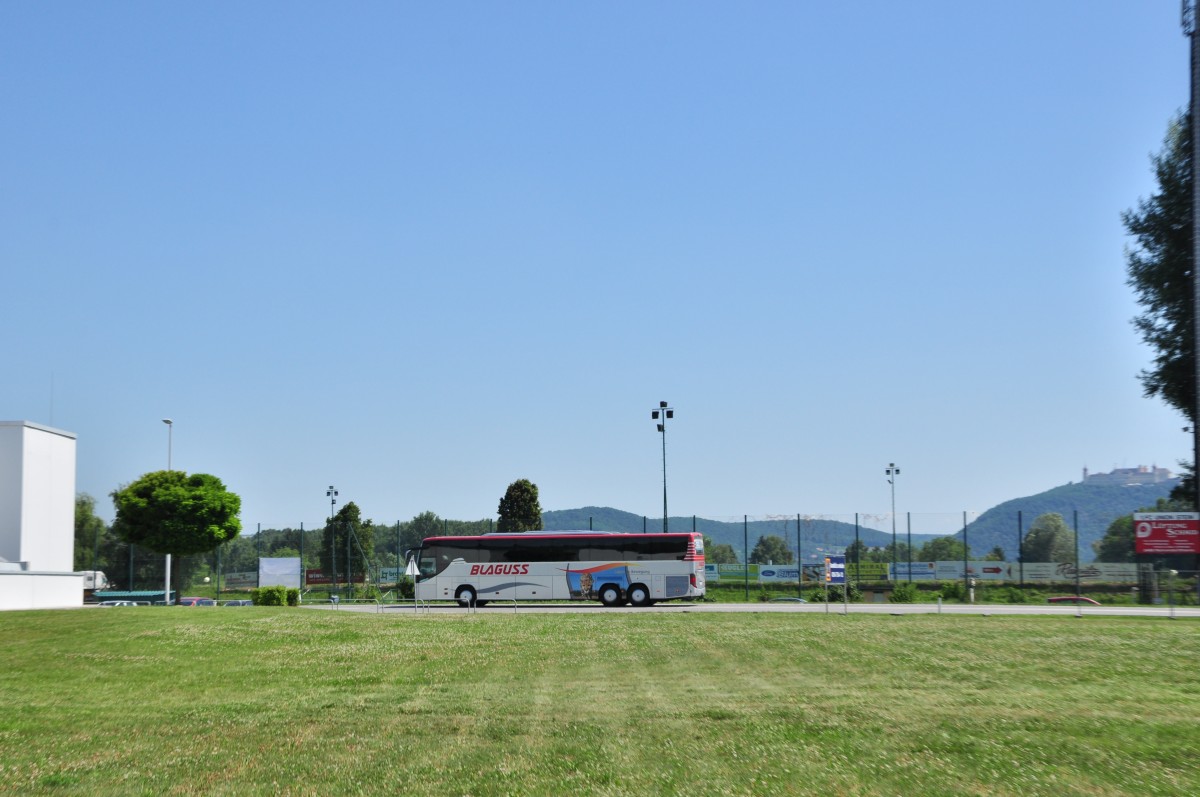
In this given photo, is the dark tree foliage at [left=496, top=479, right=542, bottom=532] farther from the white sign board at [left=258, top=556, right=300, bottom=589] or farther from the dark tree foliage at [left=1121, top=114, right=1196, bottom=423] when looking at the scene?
the dark tree foliage at [left=1121, top=114, right=1196, bottom=423]

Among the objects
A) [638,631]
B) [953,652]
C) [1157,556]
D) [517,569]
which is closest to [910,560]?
[1157,556]

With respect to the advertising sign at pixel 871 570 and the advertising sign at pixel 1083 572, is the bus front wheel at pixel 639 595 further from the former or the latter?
the advertising sign at pixel 1083 572

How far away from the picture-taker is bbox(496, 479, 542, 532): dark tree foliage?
8094 cm

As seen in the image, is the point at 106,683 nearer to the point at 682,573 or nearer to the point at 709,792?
the point at 709,792

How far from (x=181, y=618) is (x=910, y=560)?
43.3 m

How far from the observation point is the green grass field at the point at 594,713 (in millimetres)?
10312

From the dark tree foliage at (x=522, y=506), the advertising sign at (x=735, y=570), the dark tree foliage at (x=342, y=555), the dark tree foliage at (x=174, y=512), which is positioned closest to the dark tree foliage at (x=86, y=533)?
the dark tree foliage at (x=342, y=555)

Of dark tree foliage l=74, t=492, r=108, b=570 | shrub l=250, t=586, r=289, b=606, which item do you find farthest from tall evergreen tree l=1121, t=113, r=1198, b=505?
dark tree foliage l=74, t=492, r=108, b=570

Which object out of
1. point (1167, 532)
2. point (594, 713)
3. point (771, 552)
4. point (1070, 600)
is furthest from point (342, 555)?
point (594, 713)

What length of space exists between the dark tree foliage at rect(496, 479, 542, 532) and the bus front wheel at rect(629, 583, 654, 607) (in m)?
31.0

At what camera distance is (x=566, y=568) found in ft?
167

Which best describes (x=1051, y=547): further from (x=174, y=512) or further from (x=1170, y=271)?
(x=174, y=512)

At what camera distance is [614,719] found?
1395 centimetres

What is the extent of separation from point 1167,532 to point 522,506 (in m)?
45.8
